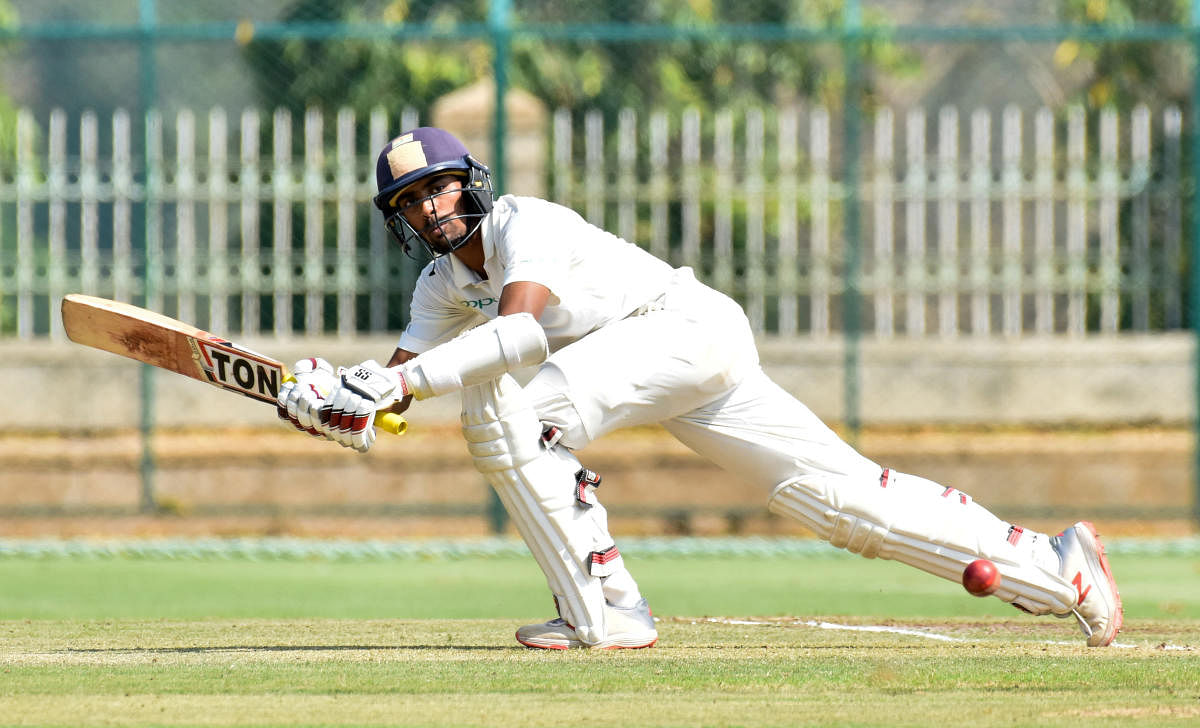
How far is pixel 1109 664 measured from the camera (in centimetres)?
450

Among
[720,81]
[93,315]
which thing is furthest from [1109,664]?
[720,81]

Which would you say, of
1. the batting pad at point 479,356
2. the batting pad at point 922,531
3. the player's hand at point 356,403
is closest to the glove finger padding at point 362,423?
the player's hand at point 356,403

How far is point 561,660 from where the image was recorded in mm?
4559

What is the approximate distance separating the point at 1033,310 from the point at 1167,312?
2.53 feet

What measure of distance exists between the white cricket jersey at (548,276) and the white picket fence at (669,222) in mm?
5403

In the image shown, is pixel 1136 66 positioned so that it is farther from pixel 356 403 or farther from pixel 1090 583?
pixel 356 403

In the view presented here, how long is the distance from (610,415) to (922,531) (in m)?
0.90

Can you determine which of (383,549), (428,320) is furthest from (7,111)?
(428,320)

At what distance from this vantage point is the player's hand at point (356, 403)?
4.45 meters

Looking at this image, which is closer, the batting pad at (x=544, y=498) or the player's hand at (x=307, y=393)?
the player's hand at (x=307, y=393)

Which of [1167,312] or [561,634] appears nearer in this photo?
[561,634]

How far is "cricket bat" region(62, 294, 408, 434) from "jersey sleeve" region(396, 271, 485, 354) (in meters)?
0.56

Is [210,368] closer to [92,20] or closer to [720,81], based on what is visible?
[720,81]

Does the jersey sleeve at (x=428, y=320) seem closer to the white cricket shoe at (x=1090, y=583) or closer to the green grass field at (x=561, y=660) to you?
the green grass field at (x=561, y=660)
